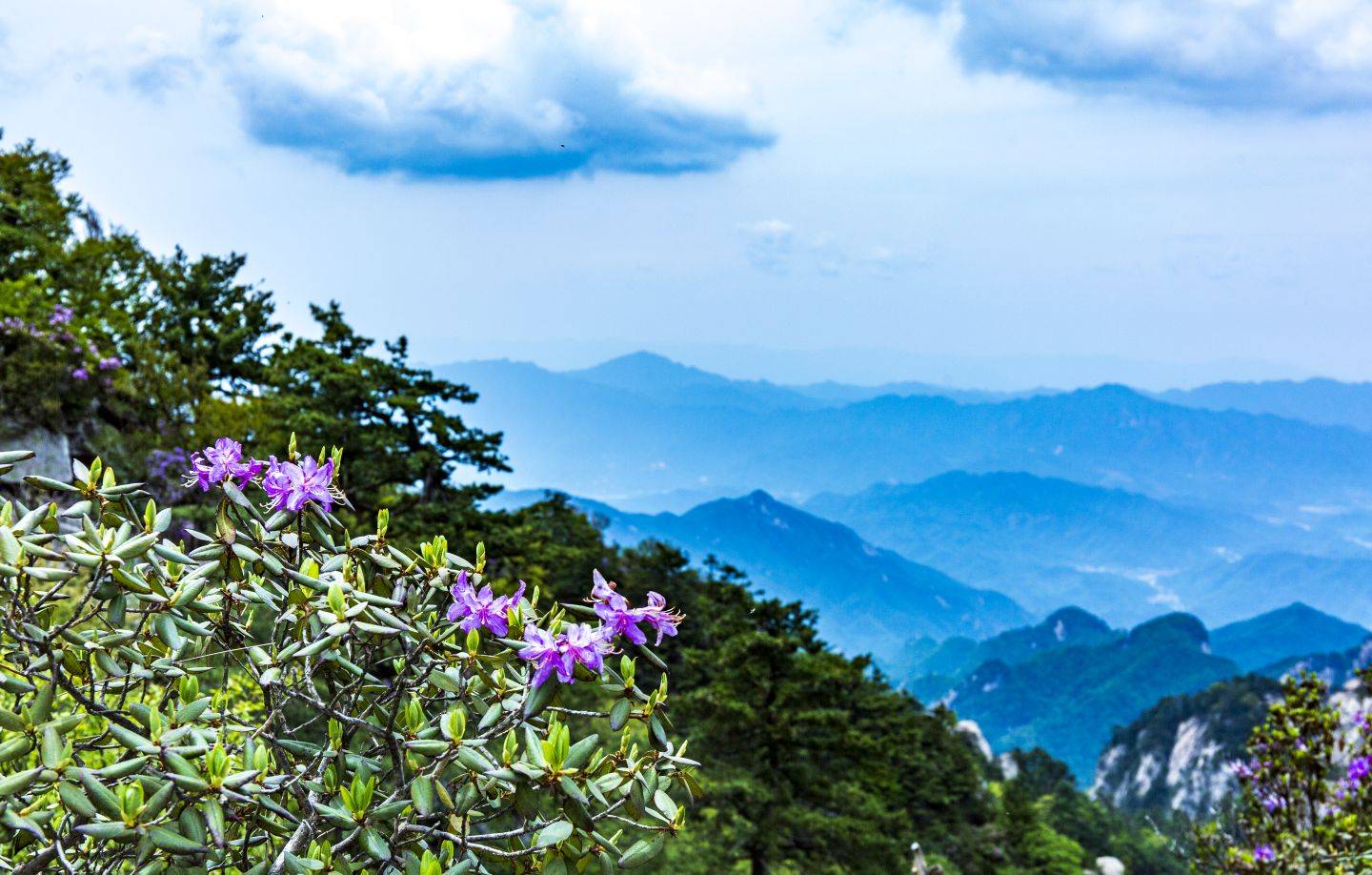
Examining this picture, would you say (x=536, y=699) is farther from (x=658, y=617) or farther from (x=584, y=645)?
(x=658, y=617)

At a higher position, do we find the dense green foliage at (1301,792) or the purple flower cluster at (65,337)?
the purple flower cluster at (65,337)

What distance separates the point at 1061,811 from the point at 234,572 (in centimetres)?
6603

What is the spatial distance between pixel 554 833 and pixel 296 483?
1109mm

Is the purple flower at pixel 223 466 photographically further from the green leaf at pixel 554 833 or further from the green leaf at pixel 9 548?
the green leaf at pixel 554 833

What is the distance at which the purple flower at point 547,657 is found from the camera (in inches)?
90.8


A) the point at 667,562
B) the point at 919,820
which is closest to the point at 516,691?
the point at 667,562

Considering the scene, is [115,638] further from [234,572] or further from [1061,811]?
[1061,811]

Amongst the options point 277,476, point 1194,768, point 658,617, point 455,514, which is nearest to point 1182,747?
point 1194,768

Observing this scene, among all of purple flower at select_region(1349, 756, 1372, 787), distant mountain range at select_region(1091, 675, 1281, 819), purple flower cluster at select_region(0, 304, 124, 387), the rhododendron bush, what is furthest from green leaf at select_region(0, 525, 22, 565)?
distant mountain range at select_region(1091, 675, 1281, 819)

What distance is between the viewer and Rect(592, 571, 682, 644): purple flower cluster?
2475mm

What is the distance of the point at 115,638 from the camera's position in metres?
2.34

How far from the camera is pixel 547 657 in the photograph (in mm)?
2316

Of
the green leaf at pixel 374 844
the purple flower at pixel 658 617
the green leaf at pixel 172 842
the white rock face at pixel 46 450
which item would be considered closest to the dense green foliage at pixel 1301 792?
the purple flower at pixel 658 617

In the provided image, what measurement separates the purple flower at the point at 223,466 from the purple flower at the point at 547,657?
0.94 meters
